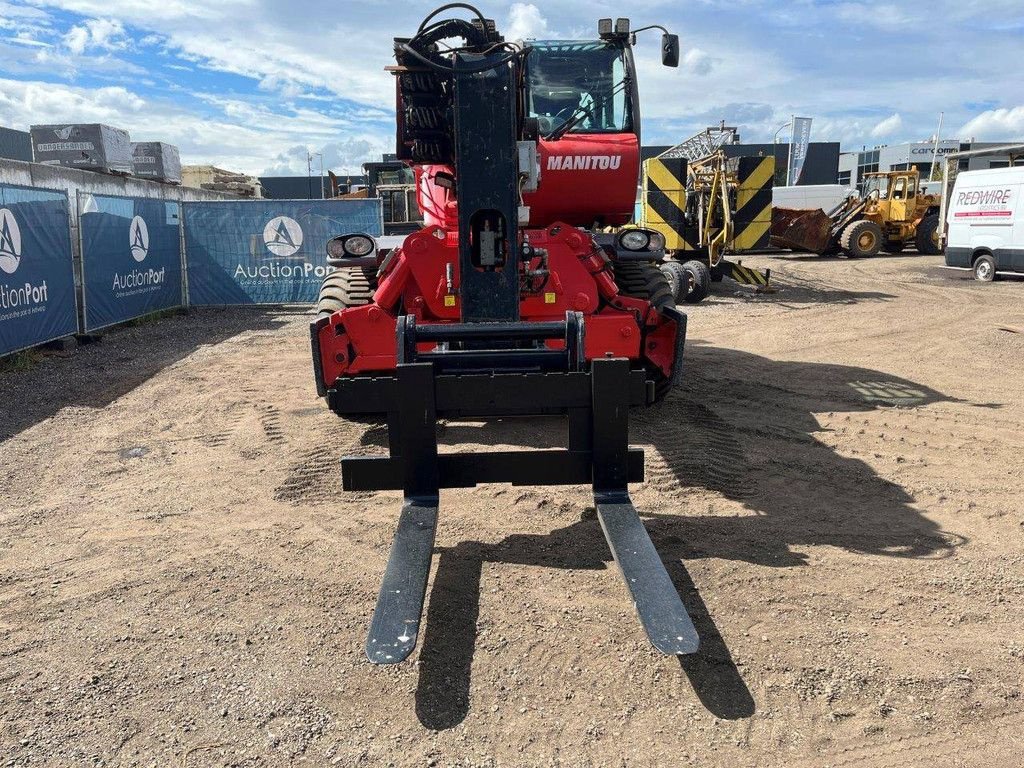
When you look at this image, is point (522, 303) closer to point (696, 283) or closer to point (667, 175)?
point (696, 283)

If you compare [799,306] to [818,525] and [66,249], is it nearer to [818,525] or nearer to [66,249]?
[818,525]

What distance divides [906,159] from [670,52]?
148 feet

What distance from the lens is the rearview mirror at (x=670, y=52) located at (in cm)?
711

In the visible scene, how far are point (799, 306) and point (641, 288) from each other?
8.89 m

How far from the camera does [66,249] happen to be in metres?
10.4

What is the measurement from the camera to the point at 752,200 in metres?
15.7

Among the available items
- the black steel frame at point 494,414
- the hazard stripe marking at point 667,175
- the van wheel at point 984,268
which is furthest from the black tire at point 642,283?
the van wheel at point 984,268

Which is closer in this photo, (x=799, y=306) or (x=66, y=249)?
(x=66, y=249)

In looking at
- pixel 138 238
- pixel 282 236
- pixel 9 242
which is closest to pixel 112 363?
pixel 9 242

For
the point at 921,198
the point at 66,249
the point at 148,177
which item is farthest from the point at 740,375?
the point at 921,198

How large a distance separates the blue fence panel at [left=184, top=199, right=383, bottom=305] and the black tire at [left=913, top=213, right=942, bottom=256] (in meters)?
17.9

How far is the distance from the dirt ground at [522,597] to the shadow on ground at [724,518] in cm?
2

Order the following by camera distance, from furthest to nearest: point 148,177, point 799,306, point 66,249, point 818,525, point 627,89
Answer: point 148,177 → point 799,306 → point 66,249 → point 627,89 → point 818,525

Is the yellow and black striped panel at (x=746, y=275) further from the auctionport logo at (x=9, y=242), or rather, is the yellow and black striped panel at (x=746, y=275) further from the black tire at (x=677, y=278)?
the auctionport logo at (x=9, y=242)
